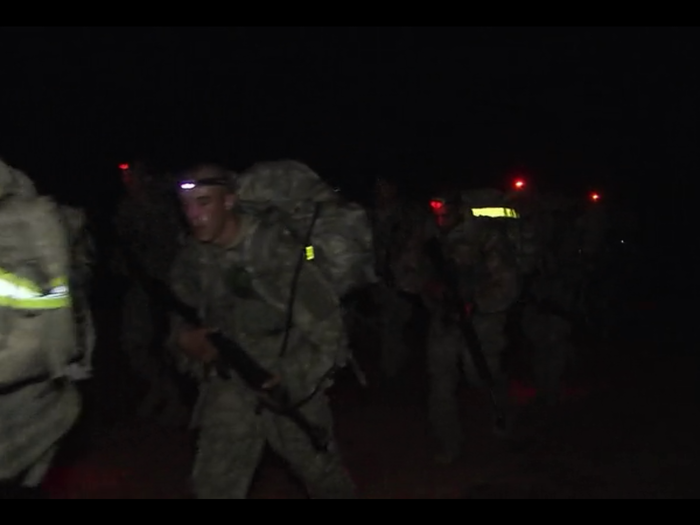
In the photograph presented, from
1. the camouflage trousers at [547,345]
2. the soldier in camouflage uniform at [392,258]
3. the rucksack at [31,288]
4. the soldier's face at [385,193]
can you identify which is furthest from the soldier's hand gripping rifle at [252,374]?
the soldier's face at [385,193]

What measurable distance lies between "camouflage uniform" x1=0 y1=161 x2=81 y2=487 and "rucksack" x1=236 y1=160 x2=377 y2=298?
138 cm

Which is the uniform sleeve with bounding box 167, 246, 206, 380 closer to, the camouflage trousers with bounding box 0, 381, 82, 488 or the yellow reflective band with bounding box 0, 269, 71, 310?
the camouflage trousers with bounding box 0, 381, 82, 488

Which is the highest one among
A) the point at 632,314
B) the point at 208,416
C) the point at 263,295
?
the point at 263,295

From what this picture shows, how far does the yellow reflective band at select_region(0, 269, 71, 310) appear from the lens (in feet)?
12.4

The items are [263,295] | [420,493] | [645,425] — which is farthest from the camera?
[645,425]

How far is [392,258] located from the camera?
436 inches

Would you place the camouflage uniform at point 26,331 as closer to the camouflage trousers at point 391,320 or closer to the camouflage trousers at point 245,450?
the camouflage trousers at point 245,450

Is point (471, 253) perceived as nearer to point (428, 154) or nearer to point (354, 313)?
point (354, 313)

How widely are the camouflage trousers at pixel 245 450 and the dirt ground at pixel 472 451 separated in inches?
51.7

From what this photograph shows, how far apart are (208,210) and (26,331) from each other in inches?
53.6

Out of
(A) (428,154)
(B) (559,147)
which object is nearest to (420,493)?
(A) (428,154)

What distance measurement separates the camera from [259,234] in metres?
5.05

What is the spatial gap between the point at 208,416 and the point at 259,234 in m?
0.84

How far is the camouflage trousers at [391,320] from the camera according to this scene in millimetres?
11551
